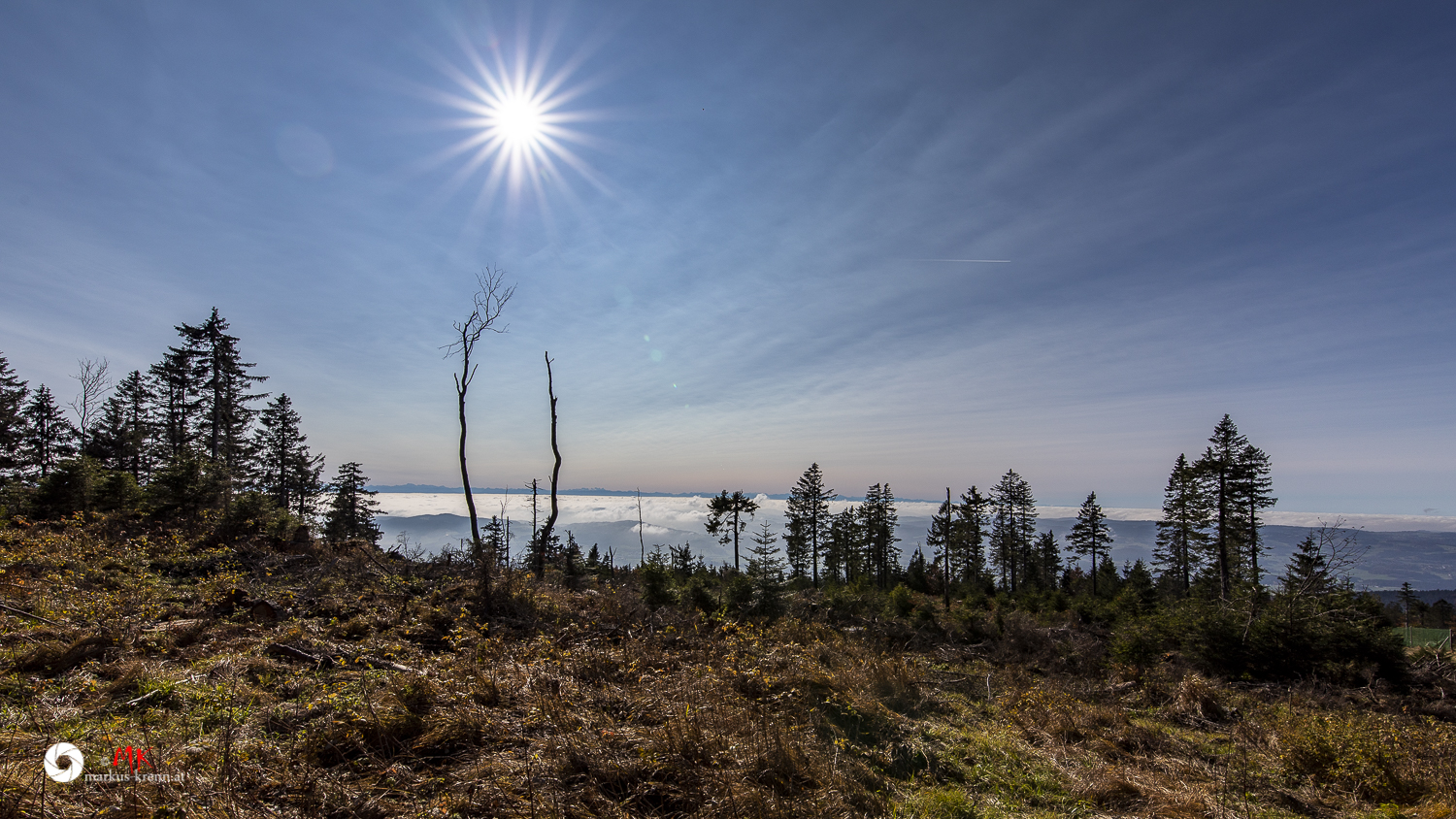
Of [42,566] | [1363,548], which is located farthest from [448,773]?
[1363,548]

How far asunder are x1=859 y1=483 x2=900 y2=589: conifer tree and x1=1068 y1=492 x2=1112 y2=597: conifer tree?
16.6m

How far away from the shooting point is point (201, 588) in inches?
395

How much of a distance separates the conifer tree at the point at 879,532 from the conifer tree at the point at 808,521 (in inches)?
205

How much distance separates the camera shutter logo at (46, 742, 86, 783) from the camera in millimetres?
3473

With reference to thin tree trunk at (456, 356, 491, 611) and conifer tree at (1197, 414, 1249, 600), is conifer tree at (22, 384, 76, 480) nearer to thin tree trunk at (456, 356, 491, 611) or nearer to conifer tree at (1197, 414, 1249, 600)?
thin tree trunk at (456, 356, 491, 611)

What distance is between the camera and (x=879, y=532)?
50125 mm

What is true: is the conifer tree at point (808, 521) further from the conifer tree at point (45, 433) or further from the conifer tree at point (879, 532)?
the conifer tree at point (45, 433)

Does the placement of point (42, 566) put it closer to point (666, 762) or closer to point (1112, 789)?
point (666, 762)

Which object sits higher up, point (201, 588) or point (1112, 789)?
point (201, 588)

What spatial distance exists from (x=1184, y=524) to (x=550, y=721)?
153ft

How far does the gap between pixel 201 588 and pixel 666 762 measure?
37.4 ft

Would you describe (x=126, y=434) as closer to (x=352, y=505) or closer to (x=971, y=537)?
(x=352, y=505)

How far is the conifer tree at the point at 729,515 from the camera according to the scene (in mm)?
38719

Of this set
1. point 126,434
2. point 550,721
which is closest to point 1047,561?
point 550,721
